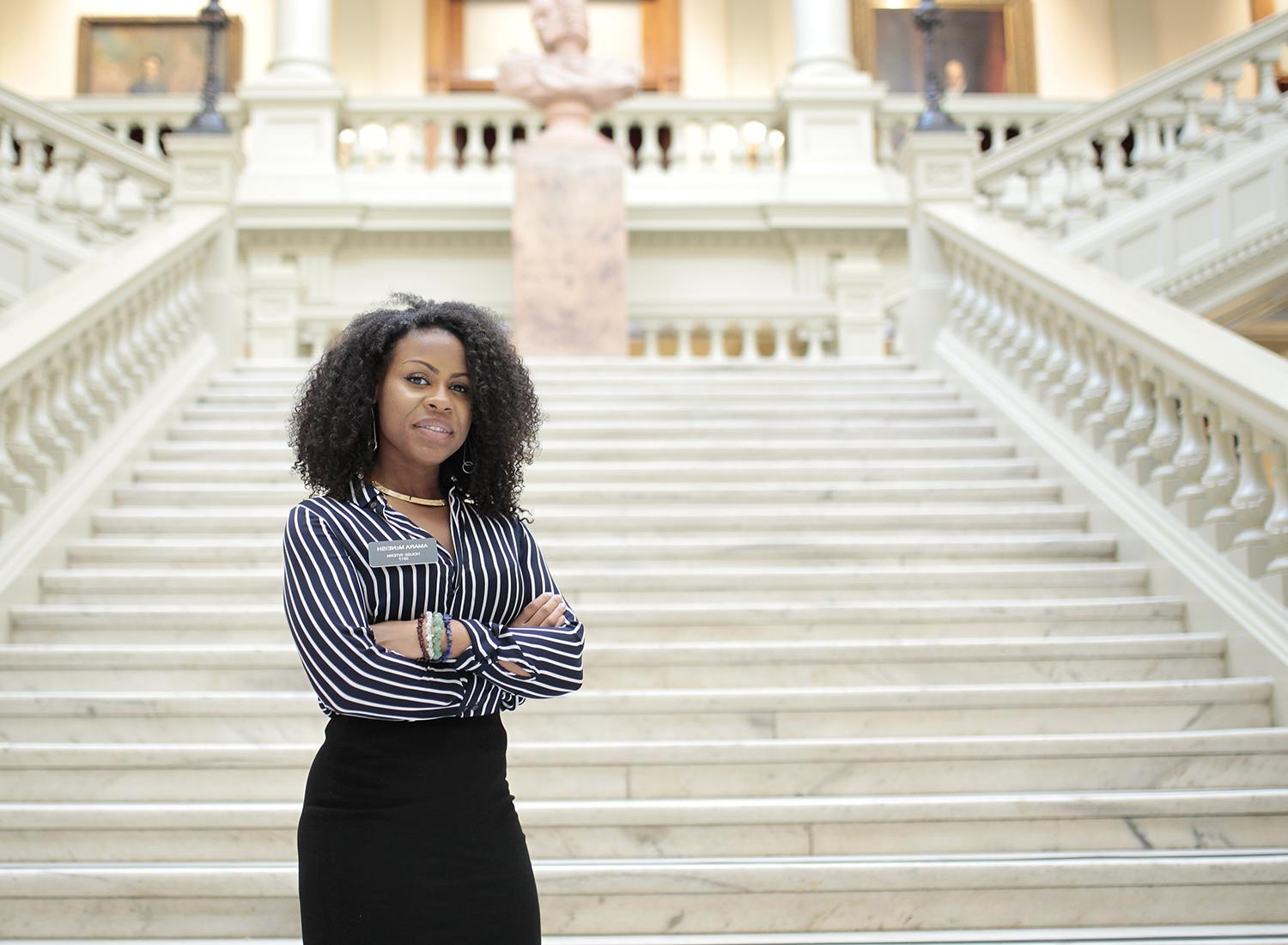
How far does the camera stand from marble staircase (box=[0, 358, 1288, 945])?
342cm

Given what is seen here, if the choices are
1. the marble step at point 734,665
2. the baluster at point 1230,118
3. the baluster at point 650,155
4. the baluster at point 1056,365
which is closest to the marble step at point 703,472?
the baluster at point 1056,365

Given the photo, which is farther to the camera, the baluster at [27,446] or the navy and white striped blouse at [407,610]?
the baluster at [27,446]

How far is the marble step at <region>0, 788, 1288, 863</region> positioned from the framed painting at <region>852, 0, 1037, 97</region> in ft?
42.7

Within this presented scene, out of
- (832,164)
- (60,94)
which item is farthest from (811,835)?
(60,94)

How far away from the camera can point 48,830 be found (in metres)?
3.67

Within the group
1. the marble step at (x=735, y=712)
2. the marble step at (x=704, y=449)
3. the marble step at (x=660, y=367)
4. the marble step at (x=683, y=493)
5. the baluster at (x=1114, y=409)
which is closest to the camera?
the marble step at (x=735, y=712)

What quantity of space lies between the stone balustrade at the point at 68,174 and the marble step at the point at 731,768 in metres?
5.80

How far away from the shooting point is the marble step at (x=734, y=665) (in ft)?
14.8

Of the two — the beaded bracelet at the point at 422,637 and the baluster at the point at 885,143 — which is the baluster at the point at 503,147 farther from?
the beaded bracelet at the point at 422,637

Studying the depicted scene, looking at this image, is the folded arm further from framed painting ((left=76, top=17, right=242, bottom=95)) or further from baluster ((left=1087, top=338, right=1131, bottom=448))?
framed painting ((left=76, top=17, right=242, bottom=95))

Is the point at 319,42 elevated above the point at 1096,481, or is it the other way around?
the point at 319,42

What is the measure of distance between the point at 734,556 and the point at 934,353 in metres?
3.12

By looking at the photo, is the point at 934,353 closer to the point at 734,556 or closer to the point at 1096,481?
the point at 1096,481

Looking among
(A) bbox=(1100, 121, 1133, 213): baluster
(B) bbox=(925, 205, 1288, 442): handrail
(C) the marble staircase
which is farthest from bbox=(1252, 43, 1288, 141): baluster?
(C) the marble staircase
